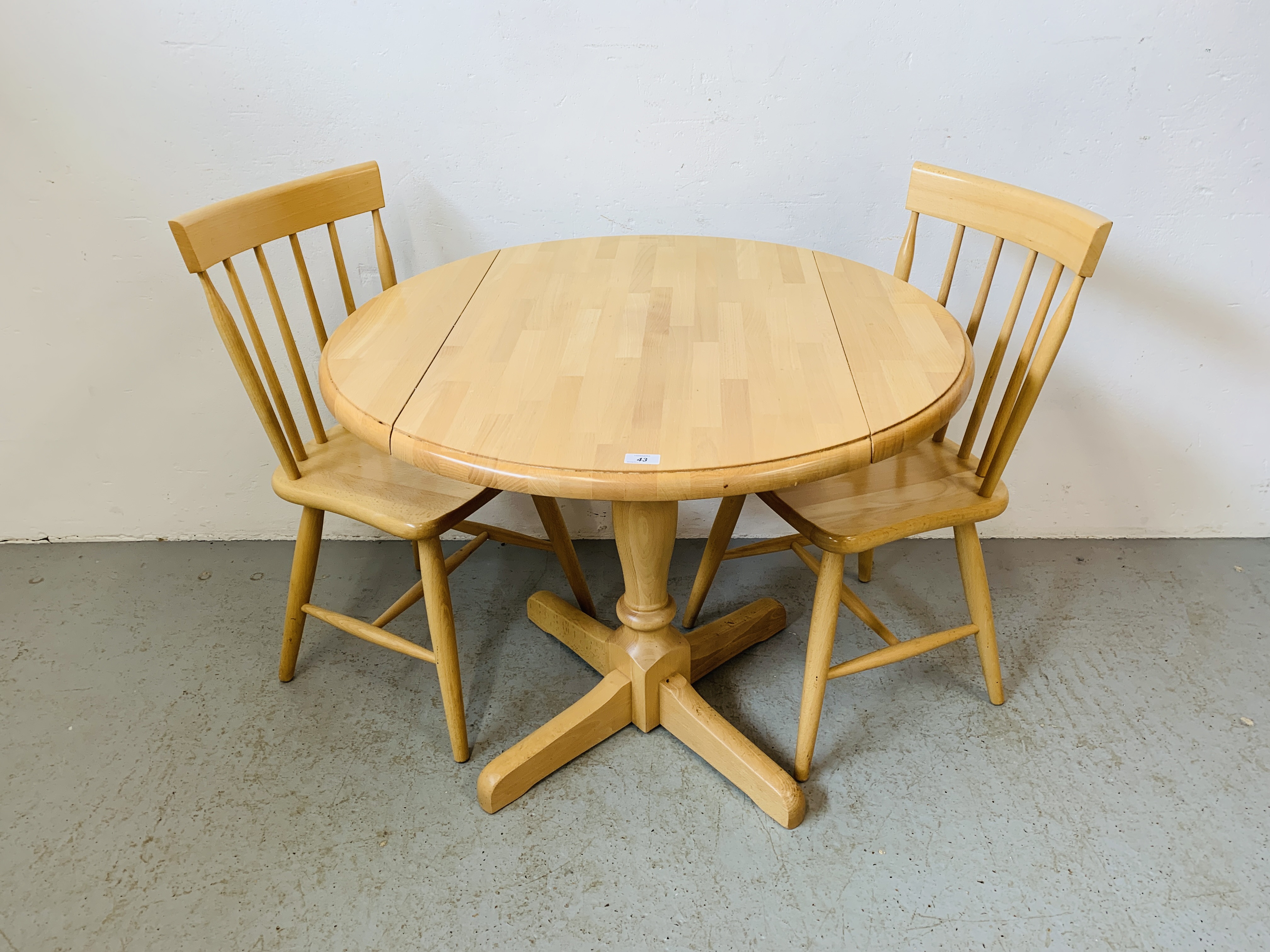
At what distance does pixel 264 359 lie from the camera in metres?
1.50

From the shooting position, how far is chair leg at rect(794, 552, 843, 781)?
1464mm

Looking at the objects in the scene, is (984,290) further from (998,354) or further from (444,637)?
(444,637)

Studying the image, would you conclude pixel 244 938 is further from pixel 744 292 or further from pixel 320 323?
pixel 744 292

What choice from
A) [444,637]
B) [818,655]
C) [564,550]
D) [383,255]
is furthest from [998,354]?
[383,255]

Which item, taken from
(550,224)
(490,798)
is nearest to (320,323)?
(550,224)

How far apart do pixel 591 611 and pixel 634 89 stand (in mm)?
1227

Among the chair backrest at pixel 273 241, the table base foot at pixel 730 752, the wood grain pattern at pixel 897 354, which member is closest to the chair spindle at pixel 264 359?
the chair backrest at pixel 273 241

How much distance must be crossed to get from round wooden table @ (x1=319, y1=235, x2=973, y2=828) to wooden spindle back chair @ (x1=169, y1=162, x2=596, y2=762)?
19cm

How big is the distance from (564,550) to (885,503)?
776mm

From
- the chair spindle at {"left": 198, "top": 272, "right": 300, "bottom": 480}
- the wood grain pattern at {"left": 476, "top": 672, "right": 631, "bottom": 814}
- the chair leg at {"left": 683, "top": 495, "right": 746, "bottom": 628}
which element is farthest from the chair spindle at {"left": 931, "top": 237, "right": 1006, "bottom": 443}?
the chair spindle at {"left": 198, "top": 272, "right": 300, "bottom": 480}

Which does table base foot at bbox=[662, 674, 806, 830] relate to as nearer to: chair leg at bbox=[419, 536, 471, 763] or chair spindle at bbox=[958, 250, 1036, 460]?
chair leg at bbox=[419, 536, 471, 763]

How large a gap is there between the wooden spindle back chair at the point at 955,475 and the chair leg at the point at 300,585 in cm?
88

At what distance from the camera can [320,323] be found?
1.73 meters

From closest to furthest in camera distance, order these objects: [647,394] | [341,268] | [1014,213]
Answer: [647,394] < [1014,213] < [341,268]
